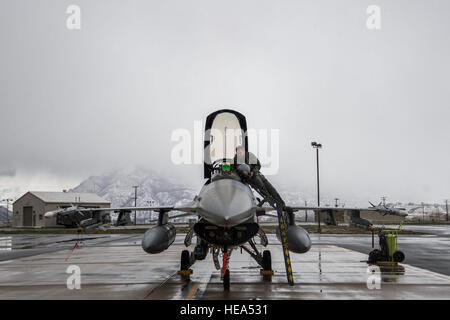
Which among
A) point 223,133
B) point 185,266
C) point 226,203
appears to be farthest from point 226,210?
point 185,266

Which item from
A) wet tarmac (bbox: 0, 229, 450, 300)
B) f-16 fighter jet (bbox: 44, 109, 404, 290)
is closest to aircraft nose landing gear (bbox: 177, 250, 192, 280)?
f-16 fighter jet (bbox: 44, 109, 404, 290)

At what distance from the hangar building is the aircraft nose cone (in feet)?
186

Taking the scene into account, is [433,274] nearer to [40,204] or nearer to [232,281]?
[232,281]

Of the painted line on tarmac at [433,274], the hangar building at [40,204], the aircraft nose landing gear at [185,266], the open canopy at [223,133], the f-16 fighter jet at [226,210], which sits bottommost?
the hangar building at [40,204]

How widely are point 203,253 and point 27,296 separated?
165 inches

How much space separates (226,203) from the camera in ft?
21.0

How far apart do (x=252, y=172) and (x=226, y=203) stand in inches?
84.4

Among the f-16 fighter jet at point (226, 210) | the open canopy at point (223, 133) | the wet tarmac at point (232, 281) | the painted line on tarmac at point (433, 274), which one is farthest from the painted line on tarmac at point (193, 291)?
the painted line on tarmac at point (433, 274)

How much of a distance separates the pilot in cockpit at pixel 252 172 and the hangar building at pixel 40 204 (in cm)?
5504

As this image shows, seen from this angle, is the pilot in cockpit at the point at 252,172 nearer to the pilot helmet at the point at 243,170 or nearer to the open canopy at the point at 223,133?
the pilot helmet at the point at 243,170

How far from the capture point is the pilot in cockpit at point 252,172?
7.94 m

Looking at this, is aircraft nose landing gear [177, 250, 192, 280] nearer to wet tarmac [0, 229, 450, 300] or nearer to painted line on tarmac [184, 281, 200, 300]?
wet tarmac [0, 229, 450, 300]
